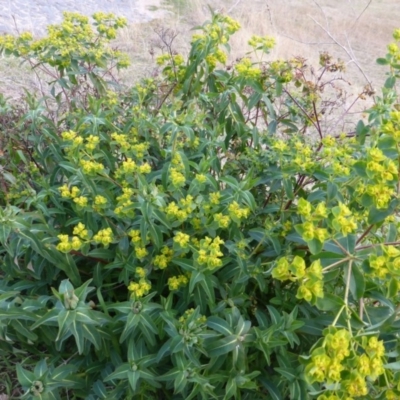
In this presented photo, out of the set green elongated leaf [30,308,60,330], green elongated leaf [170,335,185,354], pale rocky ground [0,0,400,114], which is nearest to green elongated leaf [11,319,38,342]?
green elongated leaf [30,308,60,330]

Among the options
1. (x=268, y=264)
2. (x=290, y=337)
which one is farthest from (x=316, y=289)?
(x=268, y=264)

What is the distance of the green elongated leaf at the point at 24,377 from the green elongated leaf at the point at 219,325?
634 mm

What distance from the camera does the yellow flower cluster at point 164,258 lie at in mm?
1785

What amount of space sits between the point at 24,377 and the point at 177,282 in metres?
0.61

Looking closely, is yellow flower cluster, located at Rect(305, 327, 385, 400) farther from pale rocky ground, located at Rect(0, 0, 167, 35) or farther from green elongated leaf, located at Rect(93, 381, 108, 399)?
pale rocky ground, located at Rect(0, 0, 167, 35)

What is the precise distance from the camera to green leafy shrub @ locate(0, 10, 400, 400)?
56.8 inches

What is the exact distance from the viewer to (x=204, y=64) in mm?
2238

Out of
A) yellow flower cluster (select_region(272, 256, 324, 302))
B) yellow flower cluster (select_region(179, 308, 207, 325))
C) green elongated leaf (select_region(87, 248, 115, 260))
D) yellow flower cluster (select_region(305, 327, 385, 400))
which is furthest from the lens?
green elongated leaf (select_region(87, 248, 115, 260))

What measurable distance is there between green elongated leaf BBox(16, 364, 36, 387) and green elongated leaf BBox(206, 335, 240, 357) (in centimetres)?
62

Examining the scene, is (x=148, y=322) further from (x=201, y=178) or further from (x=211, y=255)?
(x=201, y=178)

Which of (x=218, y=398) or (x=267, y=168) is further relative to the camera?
(x=267, y=168)

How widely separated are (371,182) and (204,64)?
1.06 m

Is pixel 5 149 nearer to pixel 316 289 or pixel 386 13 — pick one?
pixel 316 289

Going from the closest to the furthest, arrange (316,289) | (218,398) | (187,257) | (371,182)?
(316,289) → (371,182) → (218,398) → (187,257)
